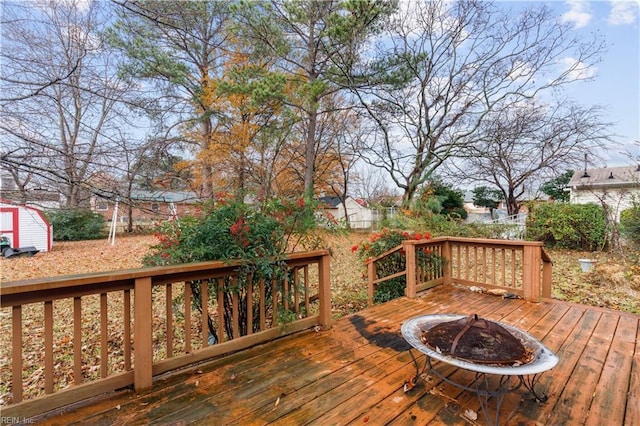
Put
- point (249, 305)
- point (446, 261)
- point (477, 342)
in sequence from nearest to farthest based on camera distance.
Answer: point (477, 342) < point (249, 305) < point (446, 261)

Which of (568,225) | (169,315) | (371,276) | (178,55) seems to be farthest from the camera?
(178,55)

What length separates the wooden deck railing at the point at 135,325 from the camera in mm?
1632

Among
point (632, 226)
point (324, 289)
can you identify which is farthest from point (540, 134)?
point (324, 289)

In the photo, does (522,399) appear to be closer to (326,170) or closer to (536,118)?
(536,118)

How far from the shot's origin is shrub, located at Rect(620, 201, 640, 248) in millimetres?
6652

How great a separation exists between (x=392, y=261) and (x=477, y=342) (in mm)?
3082

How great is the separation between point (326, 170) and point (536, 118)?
10823 millimetres

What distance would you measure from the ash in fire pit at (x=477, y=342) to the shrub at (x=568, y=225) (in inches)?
334

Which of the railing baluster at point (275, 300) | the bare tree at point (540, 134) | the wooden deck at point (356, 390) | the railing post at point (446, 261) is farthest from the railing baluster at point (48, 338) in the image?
the bare tree at point (540, 134)

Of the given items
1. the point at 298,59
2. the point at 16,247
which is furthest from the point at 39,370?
the point at 298,59

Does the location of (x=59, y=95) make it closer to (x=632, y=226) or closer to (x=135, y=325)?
(x=135, y=325)

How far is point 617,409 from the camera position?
1822mm

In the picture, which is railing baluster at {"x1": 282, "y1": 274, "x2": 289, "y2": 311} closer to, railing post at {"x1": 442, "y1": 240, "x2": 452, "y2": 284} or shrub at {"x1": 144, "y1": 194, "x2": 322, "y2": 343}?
shrub at {"x1": 144, "y1": 194, "x2": 322, "y2": 343}

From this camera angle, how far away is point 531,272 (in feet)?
12.8
